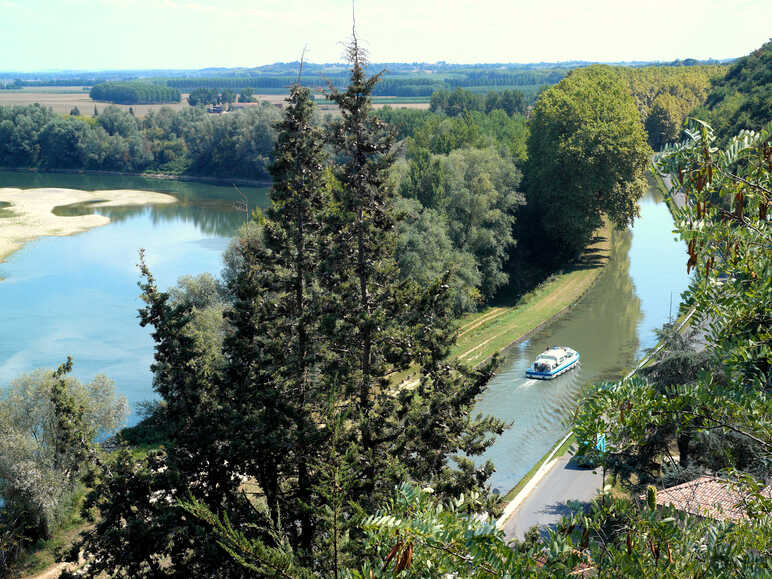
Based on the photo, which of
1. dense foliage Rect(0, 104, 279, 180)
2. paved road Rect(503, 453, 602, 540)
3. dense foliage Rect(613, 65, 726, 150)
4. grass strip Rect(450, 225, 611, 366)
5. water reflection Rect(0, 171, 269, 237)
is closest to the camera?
paved road Rect(503, 453, 602, 540)

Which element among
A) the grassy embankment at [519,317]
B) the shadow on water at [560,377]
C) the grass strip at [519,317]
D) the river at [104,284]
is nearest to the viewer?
the shadow on water at [560,377]

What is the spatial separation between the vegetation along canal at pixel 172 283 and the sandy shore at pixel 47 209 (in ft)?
6.61

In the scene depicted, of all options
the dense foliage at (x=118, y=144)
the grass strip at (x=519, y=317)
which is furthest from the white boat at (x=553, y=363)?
the dense foliage at (x=118, y=144)

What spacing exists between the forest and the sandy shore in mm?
32778

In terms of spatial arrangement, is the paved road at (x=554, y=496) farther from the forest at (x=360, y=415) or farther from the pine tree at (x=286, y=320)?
the pine tree at (x=286, y=320)

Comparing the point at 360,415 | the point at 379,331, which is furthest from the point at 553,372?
the point at 360,415

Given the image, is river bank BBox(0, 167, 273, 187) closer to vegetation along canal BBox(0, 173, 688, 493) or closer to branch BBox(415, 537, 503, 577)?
vegetation along canal BBox(0, 173, 688, 493)

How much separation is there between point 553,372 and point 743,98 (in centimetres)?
5217

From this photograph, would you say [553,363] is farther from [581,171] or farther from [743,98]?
[743,98]

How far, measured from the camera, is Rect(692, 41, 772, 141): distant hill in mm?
56188

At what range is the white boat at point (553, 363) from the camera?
107 feet

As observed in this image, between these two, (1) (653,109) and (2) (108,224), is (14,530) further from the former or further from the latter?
(1) (653,109)

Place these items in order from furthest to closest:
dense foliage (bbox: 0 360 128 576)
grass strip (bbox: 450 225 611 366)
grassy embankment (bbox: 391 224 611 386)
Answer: grass strip (bbox: 450 225 611 366) → grassy embankment (bbox: 391 224 611 386) → dense foliage (bbox: 0 360 128 576)

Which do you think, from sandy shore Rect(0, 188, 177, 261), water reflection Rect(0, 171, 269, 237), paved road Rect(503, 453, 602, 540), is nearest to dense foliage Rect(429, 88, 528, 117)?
water reflection Rect(0, 171, 269, 237)
